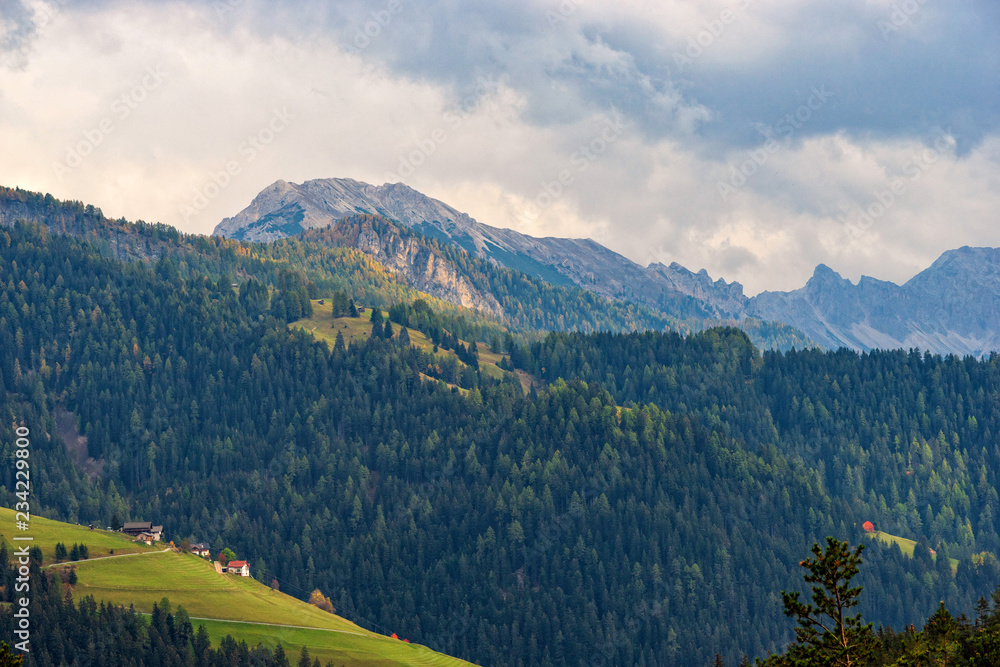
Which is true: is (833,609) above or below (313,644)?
above

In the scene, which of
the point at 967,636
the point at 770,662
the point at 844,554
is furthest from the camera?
the point at 967,636

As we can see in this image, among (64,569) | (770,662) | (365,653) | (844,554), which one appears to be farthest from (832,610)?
(64,569)

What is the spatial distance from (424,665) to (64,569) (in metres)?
65.4

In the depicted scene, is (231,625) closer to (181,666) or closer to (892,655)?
(181,666)

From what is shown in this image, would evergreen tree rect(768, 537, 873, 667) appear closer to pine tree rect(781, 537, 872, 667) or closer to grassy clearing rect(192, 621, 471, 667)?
pine tree rect(781, 537, 872, 667)

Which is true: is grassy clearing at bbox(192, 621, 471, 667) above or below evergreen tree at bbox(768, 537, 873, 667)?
below

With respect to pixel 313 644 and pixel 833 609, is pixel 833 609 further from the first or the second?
pixel 313 644

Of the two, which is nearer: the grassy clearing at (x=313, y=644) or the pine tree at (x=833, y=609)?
the pine tree at (x=833, y=609)

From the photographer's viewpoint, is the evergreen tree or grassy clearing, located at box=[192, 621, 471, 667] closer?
the evergreen tree

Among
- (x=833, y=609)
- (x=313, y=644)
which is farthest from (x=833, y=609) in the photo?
(x=313, y=644)

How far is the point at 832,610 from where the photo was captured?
173ft

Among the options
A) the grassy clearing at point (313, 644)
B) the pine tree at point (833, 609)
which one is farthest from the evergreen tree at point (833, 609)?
the grassy clearing at point (313, 644)

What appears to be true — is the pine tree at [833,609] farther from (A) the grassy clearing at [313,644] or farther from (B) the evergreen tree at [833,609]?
(A) the grassy clearing at [313,644]

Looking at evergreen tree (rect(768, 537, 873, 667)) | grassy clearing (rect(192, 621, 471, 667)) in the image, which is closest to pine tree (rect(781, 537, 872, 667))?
evergreen tree (rect(768, 537, 873, 667))
